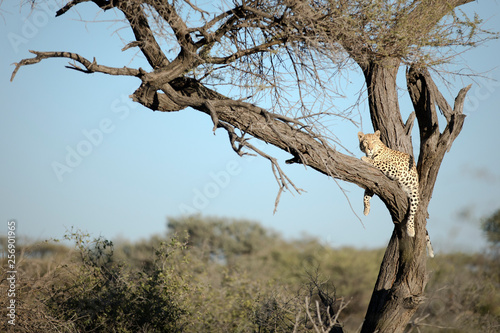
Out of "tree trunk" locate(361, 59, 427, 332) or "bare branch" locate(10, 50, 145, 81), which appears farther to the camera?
"tree trunk" locate(361, 59, 427, 332)

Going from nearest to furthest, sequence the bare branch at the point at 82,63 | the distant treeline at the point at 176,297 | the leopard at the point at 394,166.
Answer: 1. the bare branch at the point at 82,63
2. the leopard at the point at 394,166
3. the distant treeline at the point at 176,297

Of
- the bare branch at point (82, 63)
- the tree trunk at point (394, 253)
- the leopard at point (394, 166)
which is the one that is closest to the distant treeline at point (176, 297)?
the tree trunk at point (394, 253)

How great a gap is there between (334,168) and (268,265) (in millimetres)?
11827

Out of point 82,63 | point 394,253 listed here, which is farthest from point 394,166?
point 82,63

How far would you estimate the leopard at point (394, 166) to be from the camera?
5137 mm

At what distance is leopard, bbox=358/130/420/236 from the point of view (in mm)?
5137

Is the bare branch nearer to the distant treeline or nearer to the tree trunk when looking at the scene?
the distant treeline

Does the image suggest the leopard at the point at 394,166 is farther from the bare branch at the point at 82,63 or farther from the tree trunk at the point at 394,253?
the bare branch at the point at 82,63

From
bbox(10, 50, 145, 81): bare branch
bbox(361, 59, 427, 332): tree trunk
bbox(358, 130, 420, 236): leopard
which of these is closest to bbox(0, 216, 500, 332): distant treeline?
bbox(361, 59, 427, 332): tree trunk

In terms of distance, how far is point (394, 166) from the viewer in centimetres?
520

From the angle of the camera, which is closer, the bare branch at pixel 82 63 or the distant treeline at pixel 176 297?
the bare branch at pixel 82 63

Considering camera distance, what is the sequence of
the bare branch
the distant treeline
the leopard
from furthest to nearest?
the distant treeline, the leopard, the bare branch

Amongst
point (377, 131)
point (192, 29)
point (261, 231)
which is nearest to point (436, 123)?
point (377, 131)

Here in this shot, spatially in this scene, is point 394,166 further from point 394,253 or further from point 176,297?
point 176,297
